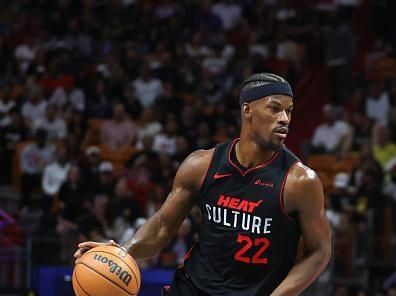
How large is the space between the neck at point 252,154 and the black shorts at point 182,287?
79 cm

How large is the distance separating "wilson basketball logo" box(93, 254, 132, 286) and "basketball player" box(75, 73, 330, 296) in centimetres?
20

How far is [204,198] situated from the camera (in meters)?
6.56

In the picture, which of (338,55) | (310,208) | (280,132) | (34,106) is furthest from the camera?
(338,55)

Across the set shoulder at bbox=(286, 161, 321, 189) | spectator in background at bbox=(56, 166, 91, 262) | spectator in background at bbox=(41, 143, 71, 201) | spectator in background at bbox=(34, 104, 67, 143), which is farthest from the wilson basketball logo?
spectator in background at bbox=(34, 104, 67, 143)

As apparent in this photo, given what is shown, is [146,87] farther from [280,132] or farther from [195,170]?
[280,132]

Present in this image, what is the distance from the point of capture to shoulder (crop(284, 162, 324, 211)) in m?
6.19

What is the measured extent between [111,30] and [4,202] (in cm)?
516

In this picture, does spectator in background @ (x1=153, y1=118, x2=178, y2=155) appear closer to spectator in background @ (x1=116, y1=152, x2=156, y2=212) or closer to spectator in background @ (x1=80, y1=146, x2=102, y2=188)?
spectator in background @ (x1=116, y1=152, x2=156, y2=212)

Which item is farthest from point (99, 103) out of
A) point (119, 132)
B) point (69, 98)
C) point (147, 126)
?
point (147, 126)

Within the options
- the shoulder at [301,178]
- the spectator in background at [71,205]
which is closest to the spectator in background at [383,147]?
the spectator in background at [71,205]

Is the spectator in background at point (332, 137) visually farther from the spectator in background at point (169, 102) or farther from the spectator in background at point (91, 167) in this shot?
the spectator in background at point (91, 167)

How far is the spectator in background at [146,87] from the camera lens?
60.9 ft

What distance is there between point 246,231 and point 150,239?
0.72 meters

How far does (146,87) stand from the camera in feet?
61.2
